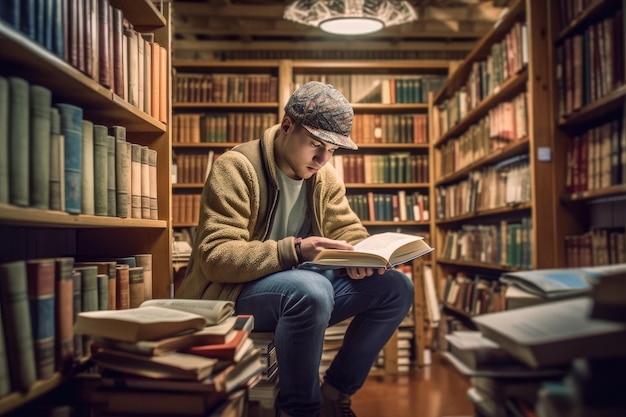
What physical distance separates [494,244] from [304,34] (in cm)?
304

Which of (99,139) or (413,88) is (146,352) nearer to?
(99,139)

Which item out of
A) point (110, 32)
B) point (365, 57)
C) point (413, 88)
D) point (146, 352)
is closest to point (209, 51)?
point (365, 57)

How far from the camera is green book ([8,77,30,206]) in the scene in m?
1.00

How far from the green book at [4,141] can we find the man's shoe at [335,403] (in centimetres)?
106

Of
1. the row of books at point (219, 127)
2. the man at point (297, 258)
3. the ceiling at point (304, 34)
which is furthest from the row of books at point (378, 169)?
the man at point (297, 258)

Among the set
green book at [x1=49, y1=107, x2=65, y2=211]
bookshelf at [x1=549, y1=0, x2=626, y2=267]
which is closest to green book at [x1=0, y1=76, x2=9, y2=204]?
green book at [x1=49, y1=107, x2=65, y2=211]

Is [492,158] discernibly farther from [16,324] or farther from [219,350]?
[16,324]

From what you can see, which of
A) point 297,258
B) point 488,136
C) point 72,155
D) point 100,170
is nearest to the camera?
point 72,155

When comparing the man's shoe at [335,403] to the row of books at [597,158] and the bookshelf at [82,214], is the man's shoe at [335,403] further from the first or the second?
the row of books at [597,158]

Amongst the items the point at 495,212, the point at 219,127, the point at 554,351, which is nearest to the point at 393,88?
the point at 219,127

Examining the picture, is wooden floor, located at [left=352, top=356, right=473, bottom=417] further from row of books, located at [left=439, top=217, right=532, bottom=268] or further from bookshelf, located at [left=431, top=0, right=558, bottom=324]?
row of books, located at [left=439, top=217, right=532, bottom=268]

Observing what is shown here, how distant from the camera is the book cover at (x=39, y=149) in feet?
3.44

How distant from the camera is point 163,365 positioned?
1013mm

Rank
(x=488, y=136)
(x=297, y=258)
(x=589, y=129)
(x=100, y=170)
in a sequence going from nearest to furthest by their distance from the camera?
(x=100, y=170)
(x=297, y=258)
(x=589, y=129)
(x=488, y=136)
